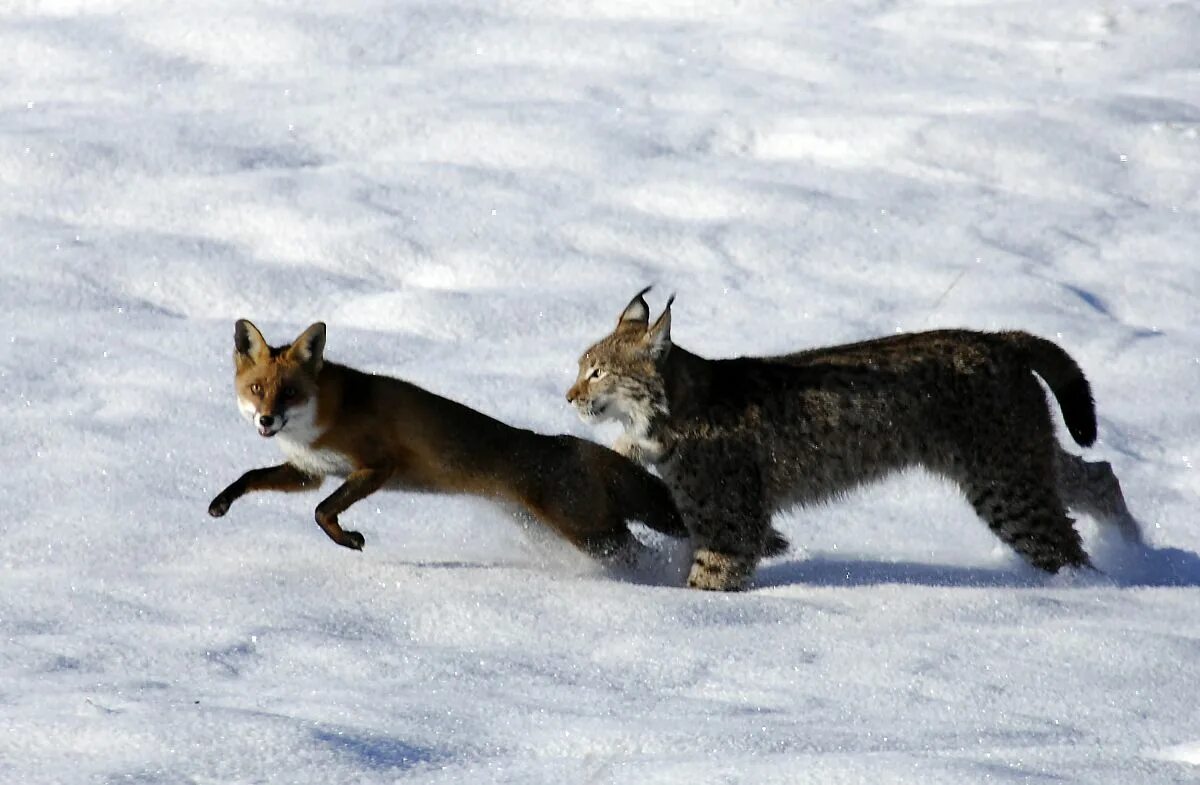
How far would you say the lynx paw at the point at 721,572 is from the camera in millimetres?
6922

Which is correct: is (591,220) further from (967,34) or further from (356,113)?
(967,34)

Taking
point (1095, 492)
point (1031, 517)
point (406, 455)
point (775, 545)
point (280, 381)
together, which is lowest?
point (775, 545)

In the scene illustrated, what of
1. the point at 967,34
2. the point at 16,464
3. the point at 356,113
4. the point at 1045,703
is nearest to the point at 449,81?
the point at 356,113

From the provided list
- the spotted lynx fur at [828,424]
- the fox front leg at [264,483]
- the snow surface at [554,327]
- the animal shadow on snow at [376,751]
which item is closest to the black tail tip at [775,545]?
the spotted lynx fur at [828,424]

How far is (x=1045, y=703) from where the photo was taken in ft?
16.8

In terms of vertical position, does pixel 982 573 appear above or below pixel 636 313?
below

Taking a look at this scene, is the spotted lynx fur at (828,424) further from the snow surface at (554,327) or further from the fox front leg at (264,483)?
the fox front leg at (264,483)

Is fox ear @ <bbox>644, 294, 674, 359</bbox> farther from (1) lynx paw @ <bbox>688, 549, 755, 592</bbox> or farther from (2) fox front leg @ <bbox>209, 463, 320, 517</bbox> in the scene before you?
(2) fox front leg @ <bbox>209, 463, 320, 517</bbox>

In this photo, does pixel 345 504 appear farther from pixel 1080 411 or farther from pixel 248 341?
pixel 1080 411

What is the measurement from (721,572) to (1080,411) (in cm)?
181

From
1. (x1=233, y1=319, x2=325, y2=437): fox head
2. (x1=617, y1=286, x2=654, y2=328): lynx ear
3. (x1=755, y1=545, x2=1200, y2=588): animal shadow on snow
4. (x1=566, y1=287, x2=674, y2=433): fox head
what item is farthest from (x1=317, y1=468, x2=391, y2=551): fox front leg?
(x1=755, y1=545, x2=1200, y2=588): animal shadow on snow

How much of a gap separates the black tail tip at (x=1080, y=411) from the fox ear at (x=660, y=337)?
1.85 metres

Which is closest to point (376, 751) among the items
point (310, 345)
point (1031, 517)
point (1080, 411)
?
point (310, 345)

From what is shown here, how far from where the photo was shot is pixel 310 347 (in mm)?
6707
